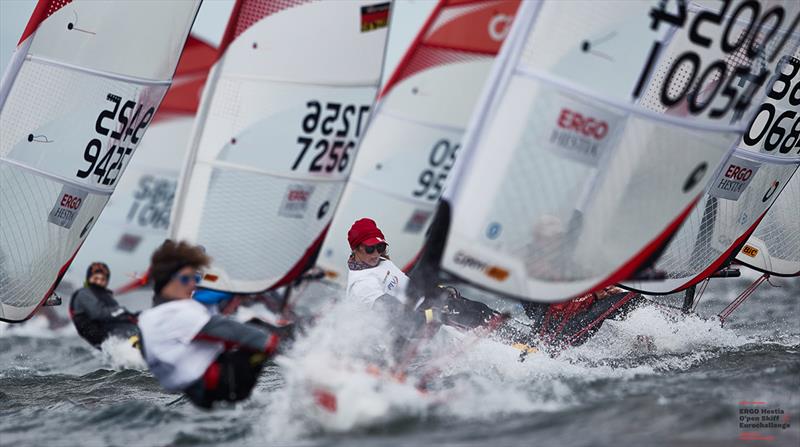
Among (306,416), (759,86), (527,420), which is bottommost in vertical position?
(306,416)

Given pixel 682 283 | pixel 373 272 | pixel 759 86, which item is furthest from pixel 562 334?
pixel 759 86

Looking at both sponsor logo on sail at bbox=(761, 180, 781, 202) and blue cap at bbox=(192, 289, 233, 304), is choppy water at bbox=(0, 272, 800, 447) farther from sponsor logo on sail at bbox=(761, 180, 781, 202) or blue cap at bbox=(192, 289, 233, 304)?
sponsor logo on sail at bbox=(761, 180, 781, 202)

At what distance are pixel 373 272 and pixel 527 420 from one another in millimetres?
1640

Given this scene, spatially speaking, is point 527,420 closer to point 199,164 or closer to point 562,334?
point 562,334

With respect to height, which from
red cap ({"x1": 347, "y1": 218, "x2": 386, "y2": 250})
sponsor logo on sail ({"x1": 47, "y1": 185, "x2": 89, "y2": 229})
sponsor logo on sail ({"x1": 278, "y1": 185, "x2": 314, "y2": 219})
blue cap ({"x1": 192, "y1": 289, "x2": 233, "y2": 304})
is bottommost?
blue cap ({"x1": 192, "y1": 289, "x2": 233, "y2": 304})

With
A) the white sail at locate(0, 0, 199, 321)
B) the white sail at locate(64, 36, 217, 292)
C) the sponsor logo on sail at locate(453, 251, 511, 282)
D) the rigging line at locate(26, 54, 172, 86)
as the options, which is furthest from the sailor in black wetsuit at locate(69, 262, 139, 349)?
the white sail at locate(64, 36, 217, 292)

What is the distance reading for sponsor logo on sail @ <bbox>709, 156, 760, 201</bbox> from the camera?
8148mm

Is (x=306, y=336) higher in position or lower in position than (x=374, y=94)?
lower

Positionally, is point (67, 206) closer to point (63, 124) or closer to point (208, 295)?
point (63, 124)

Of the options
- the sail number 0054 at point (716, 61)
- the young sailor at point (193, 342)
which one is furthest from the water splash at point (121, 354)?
the sail number 0054 at point (716, 61)

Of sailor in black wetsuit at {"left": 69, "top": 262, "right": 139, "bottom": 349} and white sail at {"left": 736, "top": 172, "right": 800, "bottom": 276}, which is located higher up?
white sail at {"left": 736, "top": 172, "right": 800, "bottom": 276}

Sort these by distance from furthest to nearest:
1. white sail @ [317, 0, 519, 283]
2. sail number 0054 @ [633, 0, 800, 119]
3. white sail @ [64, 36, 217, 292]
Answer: white sail @ [64, 36, 217, 292] → white sail @ [317, 0, 519, 283] → sail number 0054 @ [633, 0, 800, 119]

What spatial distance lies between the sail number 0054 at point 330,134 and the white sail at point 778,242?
3.05 meters

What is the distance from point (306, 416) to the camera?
5094mm
